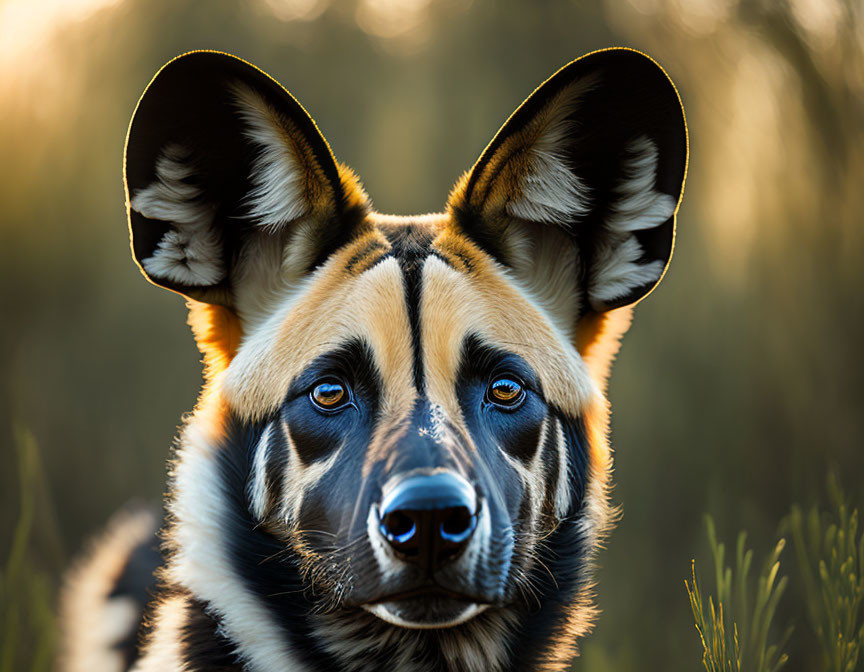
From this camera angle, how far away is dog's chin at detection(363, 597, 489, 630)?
216 cm

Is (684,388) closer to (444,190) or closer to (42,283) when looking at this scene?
(444,190)

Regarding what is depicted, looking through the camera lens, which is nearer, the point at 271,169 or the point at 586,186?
the point at 271,169

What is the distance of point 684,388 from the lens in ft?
16.3

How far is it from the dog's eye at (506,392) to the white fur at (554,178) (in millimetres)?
734

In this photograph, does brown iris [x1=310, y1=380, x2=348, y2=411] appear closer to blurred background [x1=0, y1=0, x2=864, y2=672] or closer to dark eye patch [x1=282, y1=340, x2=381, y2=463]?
dark eye patch [x1=282, y1=340, x2=381, y2=463]

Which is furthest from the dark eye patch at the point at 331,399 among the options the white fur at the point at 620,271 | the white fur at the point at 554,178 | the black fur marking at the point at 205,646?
the white fur at the point at 620,271

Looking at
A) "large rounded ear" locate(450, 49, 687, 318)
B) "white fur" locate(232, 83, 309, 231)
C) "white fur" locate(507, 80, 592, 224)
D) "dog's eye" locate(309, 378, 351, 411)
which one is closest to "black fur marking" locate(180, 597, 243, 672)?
"dog's eye" locate(309, 378, 351, 411)

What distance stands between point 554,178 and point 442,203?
303cm

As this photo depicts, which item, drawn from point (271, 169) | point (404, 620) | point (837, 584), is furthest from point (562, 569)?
point (271, 169)

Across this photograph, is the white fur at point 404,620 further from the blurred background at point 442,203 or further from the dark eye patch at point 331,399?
the blurred background at point 442,203

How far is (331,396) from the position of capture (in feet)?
8.29

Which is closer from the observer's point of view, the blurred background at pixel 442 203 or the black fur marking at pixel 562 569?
the black fur marking at pixel 562 569

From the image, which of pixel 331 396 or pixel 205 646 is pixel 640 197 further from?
pixel 205 646

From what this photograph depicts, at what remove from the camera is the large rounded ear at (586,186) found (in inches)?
104
